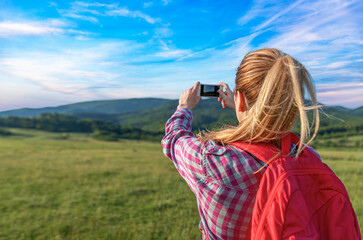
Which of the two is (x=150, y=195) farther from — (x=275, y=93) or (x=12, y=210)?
(x=275, y=93)

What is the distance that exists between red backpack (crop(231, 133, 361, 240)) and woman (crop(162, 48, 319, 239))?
73 millimetres

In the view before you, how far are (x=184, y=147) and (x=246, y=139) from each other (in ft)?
1.26

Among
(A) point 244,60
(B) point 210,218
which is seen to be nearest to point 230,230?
(B) point 210,218

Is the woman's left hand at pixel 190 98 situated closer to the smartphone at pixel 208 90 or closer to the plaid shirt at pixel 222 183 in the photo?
the smartphone at pixel 208 90

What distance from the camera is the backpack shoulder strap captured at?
1347 millimetres

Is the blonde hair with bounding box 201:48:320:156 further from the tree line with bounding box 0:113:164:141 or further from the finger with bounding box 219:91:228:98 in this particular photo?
the tree line with bounding box 0:113:164:141

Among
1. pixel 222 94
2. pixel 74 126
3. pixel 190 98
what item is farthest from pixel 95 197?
pixel 74 126

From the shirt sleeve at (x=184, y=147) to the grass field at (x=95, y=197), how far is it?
320cm

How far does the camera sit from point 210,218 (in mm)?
1494

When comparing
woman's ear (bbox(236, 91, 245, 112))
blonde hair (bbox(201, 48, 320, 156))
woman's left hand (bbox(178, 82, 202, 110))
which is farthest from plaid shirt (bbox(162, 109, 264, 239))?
woman's left hand (bbox(178, 82, 202, 110))

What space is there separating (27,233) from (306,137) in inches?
203

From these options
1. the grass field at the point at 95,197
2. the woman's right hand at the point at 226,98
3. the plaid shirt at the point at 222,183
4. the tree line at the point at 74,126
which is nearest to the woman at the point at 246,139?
the plaid shirt at the point at 222,183

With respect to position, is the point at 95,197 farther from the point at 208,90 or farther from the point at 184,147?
the point at 184,147

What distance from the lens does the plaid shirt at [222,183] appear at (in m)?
1.36
